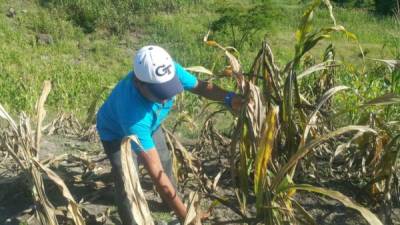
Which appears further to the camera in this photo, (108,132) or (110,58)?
(110,58)

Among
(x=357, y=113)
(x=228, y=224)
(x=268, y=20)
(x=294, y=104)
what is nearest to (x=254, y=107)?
(x=294, y=104)

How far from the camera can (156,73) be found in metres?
2.91

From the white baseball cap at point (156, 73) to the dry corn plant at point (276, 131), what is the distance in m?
0.46

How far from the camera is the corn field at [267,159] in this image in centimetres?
295

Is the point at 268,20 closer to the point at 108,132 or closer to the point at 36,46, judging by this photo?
the point at 36,46

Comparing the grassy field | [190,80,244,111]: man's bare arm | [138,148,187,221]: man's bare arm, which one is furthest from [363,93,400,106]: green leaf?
the grassy field

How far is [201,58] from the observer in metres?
10.9

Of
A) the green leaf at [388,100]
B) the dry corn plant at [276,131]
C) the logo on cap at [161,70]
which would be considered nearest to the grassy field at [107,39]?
the dry corn plant at [276,131]

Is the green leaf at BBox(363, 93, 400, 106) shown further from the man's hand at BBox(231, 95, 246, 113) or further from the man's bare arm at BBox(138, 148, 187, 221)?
the man's bare arm at BBox(138, 148, 187, 221)

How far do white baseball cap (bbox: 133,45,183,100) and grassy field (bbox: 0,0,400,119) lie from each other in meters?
4.86

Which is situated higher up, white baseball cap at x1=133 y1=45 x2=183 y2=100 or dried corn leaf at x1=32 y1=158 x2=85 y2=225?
white baseball cap at x1=133 y1=45 x2=183 y2=100

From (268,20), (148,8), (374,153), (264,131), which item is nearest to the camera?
(264,131)

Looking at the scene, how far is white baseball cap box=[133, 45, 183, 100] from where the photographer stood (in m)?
2.92

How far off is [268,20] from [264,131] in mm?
9461
